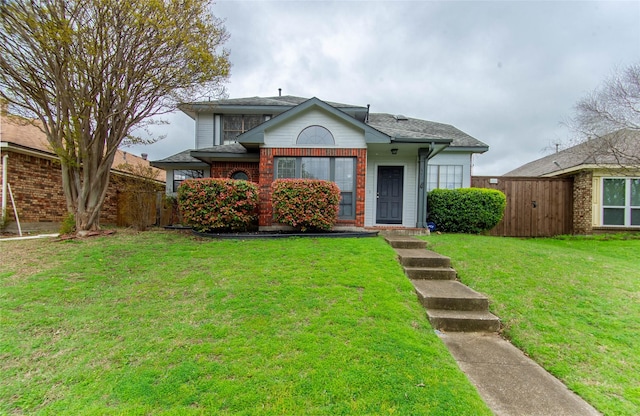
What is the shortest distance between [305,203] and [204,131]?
8.28 m

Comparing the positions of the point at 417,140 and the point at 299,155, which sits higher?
the point at 417,140

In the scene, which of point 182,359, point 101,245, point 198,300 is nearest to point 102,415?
point 182,359

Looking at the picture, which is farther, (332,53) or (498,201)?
(332,53)

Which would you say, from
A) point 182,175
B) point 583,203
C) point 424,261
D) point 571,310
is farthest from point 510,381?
point 182,175

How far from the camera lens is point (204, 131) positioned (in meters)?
13.3

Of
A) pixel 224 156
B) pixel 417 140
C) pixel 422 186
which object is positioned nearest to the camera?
pixel 417 140

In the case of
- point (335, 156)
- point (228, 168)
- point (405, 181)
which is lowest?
point (405, 181)

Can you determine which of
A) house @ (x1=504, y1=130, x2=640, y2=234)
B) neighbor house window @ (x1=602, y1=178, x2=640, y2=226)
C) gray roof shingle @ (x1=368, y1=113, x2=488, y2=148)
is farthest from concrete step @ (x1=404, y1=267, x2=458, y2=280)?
neighbor house window @ (x1=602, y1=178, x2=640, y2=226)

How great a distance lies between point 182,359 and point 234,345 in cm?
51

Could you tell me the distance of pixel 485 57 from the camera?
41.6ft

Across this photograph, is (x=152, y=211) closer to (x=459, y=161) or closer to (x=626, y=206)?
(x=459, y=161)

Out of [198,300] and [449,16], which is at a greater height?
[449,16]

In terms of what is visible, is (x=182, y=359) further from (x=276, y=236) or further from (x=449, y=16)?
(x=449, y=16)

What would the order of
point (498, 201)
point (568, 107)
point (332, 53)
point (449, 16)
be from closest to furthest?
point (498, 201) → point (449, 16) → point (568, 107) → point (332, 53)
